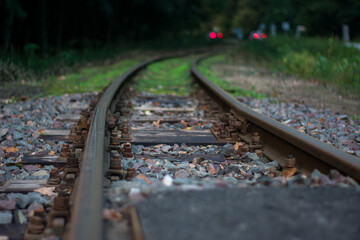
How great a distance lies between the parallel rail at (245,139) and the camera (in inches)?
69.7

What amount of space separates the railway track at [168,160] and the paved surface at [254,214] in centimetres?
11

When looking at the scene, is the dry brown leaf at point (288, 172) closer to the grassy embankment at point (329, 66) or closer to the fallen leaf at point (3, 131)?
the fallen leaf at point (3, 131)

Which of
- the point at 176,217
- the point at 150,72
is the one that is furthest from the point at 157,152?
the point at 150,72

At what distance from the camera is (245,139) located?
4.25 metres

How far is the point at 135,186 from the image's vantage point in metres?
2.39

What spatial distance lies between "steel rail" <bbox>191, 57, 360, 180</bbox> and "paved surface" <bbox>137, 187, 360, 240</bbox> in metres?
0.50

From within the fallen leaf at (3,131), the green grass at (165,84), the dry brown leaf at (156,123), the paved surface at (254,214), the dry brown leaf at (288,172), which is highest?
the paved surface at (254,214)

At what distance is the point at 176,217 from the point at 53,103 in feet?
16.2

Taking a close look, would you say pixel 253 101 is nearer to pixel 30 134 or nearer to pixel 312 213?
pixel 30 134

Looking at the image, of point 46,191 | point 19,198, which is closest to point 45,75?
point 46,191

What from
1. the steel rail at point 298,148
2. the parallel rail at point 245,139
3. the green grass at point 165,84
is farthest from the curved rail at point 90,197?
the green grass at point 165,84

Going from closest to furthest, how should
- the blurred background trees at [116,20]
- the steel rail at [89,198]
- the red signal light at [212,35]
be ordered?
the steel rail at [89,198] < the blurred background trees at [116,20] < the red signal light at [212,35]

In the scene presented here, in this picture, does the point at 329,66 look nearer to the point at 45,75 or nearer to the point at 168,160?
the point at 45,75

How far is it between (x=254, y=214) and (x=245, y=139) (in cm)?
239
